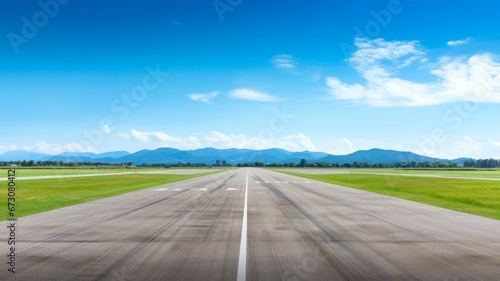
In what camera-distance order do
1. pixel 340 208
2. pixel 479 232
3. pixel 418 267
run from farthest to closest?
pixel 340 208, pixel 479 232, pixel 418 267

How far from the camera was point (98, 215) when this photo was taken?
17250 mm

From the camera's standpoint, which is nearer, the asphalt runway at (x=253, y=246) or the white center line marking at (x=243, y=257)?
the white center line marking at (x=243, y=257)

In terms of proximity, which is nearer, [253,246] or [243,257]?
[243,257]

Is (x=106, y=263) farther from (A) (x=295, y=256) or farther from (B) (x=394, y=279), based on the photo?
(B) (x=394, y=279)

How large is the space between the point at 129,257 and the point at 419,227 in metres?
9.79

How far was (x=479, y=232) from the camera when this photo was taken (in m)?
13.2

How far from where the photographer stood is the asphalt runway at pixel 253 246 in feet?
26.3

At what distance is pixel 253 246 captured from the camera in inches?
420

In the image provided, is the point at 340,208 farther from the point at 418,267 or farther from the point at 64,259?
the point at 64,259

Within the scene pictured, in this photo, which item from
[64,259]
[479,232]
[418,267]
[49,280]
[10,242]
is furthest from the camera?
[479,232]

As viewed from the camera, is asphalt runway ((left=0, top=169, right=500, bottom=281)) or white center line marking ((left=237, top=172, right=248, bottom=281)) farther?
asphalt runway ((left=0, top=169, right=500, bottom=281))

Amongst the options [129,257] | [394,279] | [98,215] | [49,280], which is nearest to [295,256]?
[394,279]

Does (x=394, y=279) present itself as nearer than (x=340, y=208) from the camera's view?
Yes

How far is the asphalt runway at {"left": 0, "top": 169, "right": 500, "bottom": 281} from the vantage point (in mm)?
8023
